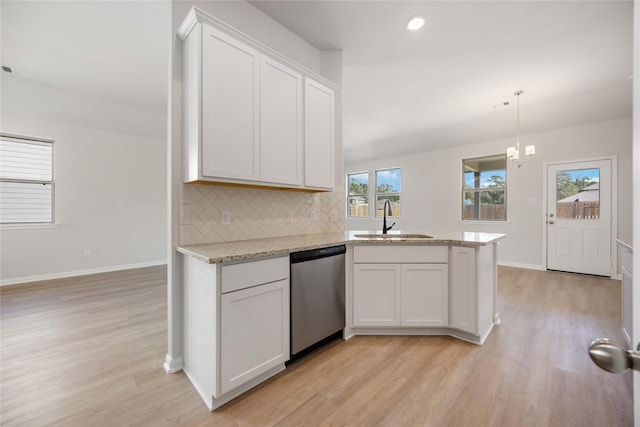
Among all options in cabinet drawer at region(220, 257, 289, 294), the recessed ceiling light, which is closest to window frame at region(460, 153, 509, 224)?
the recessed ceiling light

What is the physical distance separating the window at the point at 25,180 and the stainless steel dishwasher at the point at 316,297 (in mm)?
4783

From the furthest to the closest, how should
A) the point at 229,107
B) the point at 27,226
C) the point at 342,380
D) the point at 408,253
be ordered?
the point at 27,226 → the point at 408,253 → the point at 229,107 → the point at 342,380

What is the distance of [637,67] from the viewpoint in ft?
2.07

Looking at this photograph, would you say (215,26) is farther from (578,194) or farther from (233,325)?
(578,194)

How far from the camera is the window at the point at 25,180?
3941 millimetres

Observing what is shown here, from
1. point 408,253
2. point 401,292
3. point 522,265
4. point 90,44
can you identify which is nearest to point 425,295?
point 401,292

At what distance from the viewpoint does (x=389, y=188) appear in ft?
24.0

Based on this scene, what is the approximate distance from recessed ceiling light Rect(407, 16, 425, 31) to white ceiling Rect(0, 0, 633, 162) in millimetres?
73

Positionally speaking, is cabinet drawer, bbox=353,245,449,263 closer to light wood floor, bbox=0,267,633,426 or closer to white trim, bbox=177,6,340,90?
light wood floor, bbox=0,267,633,426

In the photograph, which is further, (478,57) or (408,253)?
(478,57)

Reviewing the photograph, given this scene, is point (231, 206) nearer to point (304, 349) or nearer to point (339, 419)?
point (304, 349)

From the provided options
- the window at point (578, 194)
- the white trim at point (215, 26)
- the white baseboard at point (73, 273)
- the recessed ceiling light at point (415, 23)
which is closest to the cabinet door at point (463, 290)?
the recessed ceiling light at point (415, 23)

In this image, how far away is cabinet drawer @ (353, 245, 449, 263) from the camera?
2332 mm

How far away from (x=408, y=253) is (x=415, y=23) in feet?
6.99
